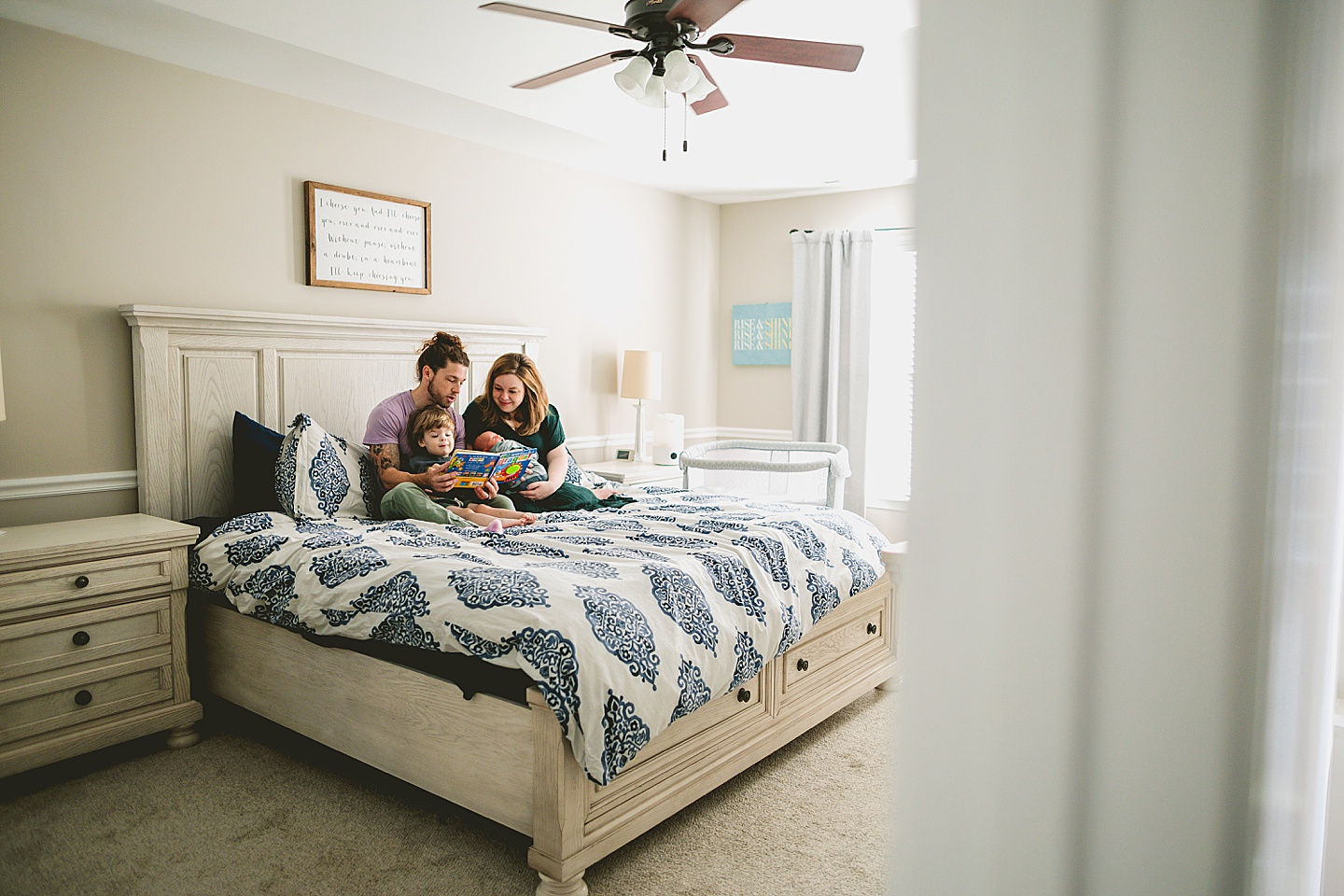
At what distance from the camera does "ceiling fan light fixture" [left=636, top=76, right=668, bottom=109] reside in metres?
2.73

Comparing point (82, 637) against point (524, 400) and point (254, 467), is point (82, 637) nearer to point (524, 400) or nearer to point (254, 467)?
point (254, 467)

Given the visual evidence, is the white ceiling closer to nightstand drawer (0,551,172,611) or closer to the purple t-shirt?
the purple t-shirt

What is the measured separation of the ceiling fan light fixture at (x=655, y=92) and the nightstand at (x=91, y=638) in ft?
6.87

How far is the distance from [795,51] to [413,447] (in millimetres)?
2029

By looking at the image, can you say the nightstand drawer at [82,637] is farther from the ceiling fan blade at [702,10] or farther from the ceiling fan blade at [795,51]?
the ceiling fan blade at [795,51]

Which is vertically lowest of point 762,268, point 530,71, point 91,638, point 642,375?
point 91,638

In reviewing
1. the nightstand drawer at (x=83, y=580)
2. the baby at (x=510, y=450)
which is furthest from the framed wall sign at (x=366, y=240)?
the nightstand drawer at (x=83, y=580)

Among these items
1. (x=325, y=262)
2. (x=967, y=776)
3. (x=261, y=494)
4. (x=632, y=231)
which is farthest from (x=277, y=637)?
(x=632, y=231)

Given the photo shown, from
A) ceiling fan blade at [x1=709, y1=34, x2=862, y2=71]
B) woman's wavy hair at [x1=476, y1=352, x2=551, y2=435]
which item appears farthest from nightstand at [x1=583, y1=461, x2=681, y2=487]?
ceiling fan blade at [x1=709, y1=34, x2=862, y2=71]

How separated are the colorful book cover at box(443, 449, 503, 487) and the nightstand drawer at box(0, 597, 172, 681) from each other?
1038mm

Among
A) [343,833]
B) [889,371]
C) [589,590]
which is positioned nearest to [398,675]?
[343,833]

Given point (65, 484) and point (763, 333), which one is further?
point (763, 333)

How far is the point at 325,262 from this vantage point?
3727 millimetres

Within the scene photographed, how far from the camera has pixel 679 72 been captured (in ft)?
8.61
